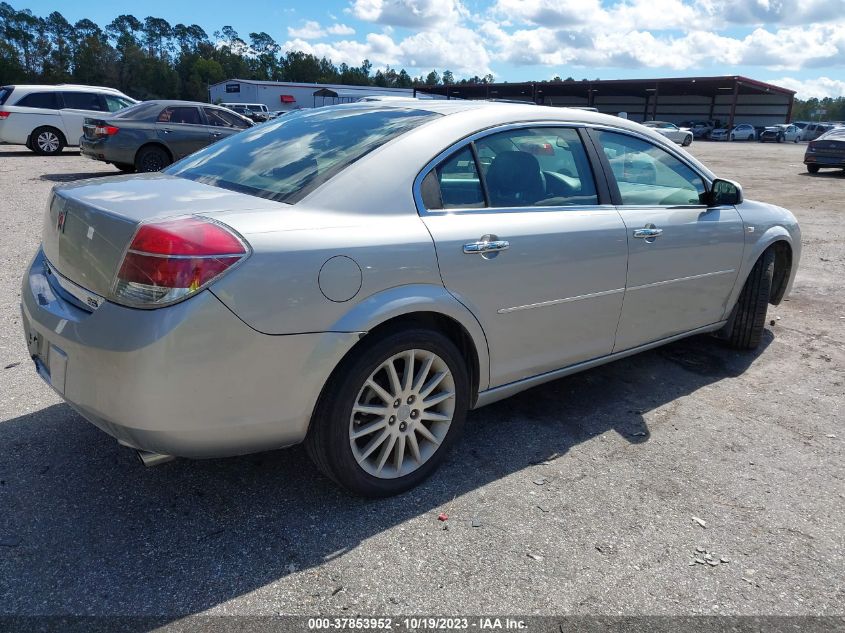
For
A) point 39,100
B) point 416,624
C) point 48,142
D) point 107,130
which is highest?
point 39,100

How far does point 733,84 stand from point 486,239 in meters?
63.6

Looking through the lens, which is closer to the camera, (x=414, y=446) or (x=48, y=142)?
(x=414, y=446)

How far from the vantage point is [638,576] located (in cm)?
249

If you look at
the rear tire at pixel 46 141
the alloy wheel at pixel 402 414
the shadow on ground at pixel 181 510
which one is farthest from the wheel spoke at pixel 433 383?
the rear tire at pixel 46 141

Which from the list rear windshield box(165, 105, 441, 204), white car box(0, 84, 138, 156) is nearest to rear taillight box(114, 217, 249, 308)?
rear windshield box(165, 105, 441, 204)

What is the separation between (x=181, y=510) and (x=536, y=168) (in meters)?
2.31

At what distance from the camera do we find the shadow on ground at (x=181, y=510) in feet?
7.61

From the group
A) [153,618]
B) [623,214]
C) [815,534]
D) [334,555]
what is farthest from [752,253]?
[153,618]

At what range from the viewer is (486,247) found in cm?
295

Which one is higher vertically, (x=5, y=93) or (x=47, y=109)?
(x=5, y=93)

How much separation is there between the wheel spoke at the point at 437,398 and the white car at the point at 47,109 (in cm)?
1681

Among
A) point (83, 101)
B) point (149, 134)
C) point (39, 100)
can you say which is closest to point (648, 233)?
point (149, 134)

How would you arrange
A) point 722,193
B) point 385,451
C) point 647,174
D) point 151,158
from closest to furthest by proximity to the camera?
point 385,451 → point 647,174 → point 722,193 → point 151,158

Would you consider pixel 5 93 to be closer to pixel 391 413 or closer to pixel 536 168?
pixel 536 168
